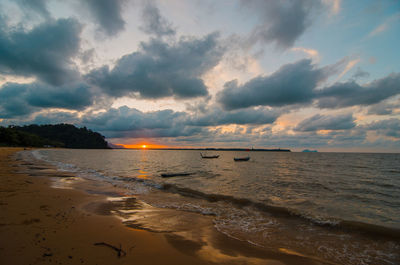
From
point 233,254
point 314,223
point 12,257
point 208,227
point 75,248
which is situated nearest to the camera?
point 12,257

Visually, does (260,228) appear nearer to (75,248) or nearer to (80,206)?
(75,248)

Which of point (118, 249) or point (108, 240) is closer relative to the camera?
point (118, 249)

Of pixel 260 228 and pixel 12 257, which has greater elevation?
pixel 12 257

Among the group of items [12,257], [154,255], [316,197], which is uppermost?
Result: [12,257]

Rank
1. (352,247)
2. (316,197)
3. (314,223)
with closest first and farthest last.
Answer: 1. (352,247)
2. (314,223)
3. (316,197)

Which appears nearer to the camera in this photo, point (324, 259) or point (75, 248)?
point (75, 248)

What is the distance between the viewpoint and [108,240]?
5586mm

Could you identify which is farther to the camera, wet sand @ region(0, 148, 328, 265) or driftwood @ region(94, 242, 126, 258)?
driftwood @ region(94, 242, 126, 258)

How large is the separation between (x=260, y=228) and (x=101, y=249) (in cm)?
625

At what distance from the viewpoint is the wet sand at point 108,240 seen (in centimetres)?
455

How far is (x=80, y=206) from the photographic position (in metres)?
9.28

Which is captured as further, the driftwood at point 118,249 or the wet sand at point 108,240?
the driftwood at point 118,249

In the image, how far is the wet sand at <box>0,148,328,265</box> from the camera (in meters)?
4.55

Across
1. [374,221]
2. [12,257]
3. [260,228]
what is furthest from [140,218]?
[374,221]
